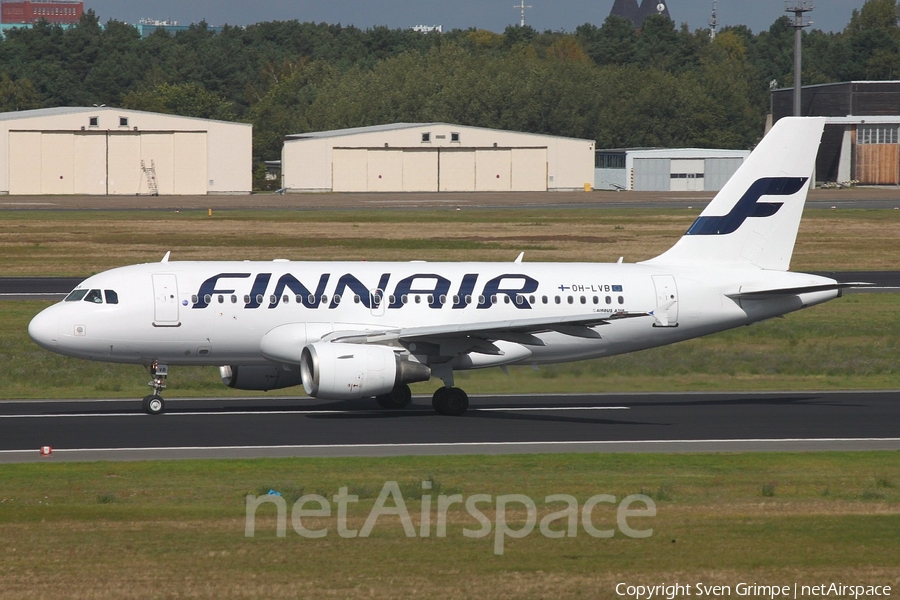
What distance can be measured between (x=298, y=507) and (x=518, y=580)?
5219 mm

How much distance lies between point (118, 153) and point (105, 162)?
1911 mm

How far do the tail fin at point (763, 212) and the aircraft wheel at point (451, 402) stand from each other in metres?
7.84

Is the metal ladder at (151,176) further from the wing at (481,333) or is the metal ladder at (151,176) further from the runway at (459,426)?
the wing at (481,333)

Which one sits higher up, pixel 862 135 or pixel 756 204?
pixel 862 135

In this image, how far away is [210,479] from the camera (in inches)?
909

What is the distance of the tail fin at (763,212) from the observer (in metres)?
35.3

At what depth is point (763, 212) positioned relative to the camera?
35.4m

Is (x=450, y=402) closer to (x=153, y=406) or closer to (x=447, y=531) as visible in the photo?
(x=153, y=406)

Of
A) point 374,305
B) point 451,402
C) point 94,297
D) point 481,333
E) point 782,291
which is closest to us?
point 481,333

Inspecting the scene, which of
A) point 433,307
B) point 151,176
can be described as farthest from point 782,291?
point 151,176

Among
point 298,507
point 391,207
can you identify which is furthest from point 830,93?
point 298,507

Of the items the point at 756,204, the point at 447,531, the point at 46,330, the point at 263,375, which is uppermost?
the point at 756,204

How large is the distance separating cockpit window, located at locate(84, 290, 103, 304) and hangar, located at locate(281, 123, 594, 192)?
122294mm

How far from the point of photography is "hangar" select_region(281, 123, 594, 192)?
6063 inches
